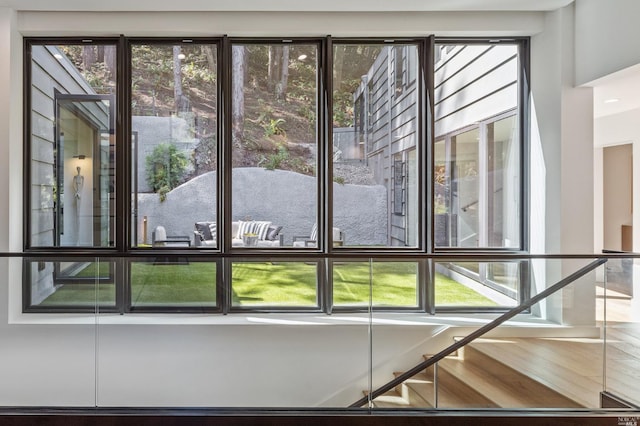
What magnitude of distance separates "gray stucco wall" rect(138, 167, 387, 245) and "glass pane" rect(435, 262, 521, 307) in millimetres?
847

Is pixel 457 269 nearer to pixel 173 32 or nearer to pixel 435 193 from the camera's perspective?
pixel 435 193

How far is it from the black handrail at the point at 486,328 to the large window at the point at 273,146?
38.2 inches

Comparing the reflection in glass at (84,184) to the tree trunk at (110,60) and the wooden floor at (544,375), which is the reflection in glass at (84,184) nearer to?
the tree trunk at (110,60)

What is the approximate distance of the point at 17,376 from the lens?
355 centimetres

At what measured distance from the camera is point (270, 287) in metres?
4.21

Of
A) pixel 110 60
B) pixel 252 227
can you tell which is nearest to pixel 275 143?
pixel 252 227

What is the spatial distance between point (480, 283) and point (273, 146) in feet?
7.56

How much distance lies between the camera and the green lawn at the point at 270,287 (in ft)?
12.4

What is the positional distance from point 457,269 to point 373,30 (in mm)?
2355

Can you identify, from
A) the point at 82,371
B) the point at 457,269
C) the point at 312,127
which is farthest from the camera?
the point at 312,127

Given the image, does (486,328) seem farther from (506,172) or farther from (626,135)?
(626,135)

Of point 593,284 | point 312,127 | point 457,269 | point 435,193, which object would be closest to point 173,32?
point 312,127

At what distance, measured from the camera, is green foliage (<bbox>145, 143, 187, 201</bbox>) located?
463cm

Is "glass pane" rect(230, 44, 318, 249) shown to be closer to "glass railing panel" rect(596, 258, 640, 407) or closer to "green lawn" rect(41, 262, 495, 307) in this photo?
"green lawn" rect(41, 262, 495, 307)
